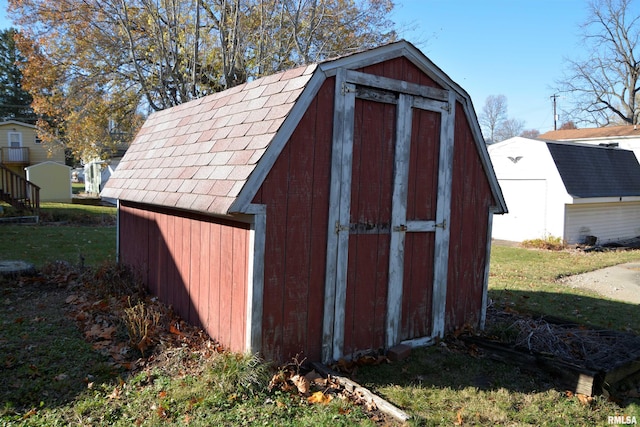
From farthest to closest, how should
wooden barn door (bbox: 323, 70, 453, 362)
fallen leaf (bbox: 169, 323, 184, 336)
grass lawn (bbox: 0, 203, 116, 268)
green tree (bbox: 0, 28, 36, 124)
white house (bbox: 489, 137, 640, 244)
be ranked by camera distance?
green tree (bbox: 0, 28, 36, 124) < white house (bbox: 489, 137, 640, 244) < grass lawn (bbox: 0, 203, 116, 268) < fallen leaf (bbox: 169, 323, 184, 336) < wooden barn door (bbox: 323, 70, 453, 362)

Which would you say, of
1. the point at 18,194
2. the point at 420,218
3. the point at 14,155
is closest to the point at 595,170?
the point at 420,218

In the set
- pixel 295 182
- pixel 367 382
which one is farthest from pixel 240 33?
pixel 367 382

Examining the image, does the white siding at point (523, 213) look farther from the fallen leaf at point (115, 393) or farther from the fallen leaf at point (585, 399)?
the fallen leaf at point (115, 393)

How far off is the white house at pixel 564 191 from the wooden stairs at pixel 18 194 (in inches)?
739

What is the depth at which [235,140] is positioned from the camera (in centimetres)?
505

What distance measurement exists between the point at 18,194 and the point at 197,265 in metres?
18.3

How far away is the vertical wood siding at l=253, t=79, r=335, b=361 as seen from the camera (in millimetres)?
4668

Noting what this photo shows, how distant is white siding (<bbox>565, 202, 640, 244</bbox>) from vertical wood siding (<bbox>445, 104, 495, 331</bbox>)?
12.9m

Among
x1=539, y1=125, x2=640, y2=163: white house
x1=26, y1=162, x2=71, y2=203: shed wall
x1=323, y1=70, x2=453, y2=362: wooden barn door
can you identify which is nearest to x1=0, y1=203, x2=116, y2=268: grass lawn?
x1=323, y1=70, x2=453, y2=362: wooden barn door

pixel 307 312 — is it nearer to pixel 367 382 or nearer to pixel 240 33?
pixel 367 382

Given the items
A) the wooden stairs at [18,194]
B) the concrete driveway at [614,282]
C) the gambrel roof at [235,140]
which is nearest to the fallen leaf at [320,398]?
the gambrel roof at [235,140]

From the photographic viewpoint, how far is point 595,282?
37.9 feet

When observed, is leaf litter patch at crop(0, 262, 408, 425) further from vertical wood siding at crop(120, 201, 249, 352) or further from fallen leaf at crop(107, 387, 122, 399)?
vertical wood siding at crop(120, 201, 249, 352)

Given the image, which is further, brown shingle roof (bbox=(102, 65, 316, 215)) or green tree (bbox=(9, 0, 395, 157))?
green tree (bbox=(9, 0, 395, 157))
